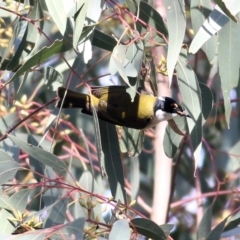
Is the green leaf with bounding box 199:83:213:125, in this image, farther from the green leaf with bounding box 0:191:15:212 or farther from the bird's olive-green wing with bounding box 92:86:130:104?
the green leaf with bounding box 0:191:15:212

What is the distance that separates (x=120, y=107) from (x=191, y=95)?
37cm

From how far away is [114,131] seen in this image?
278 centimetres

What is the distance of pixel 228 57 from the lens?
8.20ft

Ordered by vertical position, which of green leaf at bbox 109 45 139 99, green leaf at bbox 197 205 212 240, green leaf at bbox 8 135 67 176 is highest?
green leaf at bbox 109 45 139 99

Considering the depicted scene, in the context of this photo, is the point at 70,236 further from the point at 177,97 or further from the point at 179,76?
the point at 177,97

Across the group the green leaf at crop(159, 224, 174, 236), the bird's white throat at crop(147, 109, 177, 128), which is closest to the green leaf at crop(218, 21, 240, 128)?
the bird's white throat at crop(147, 109, 177, 128)

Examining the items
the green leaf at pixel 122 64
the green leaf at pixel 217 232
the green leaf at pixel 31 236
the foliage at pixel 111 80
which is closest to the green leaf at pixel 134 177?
the foliage at pixel 111 80

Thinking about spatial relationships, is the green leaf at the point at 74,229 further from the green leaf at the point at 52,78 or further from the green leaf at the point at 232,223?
the green leaf at the point at 52,78

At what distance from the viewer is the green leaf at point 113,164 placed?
2.68m

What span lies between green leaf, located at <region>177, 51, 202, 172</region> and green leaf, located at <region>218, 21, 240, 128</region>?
4.0 inches

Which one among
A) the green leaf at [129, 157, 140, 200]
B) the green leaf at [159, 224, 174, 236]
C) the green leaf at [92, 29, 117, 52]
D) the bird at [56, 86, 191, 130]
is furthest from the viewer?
the green leaf at [129, 157, 140, 200]

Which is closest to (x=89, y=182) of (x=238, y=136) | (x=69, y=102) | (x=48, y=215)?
(x=69, y=102)

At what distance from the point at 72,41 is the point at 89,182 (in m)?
0.88

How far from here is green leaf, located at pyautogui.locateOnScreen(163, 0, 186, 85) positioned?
227cm
